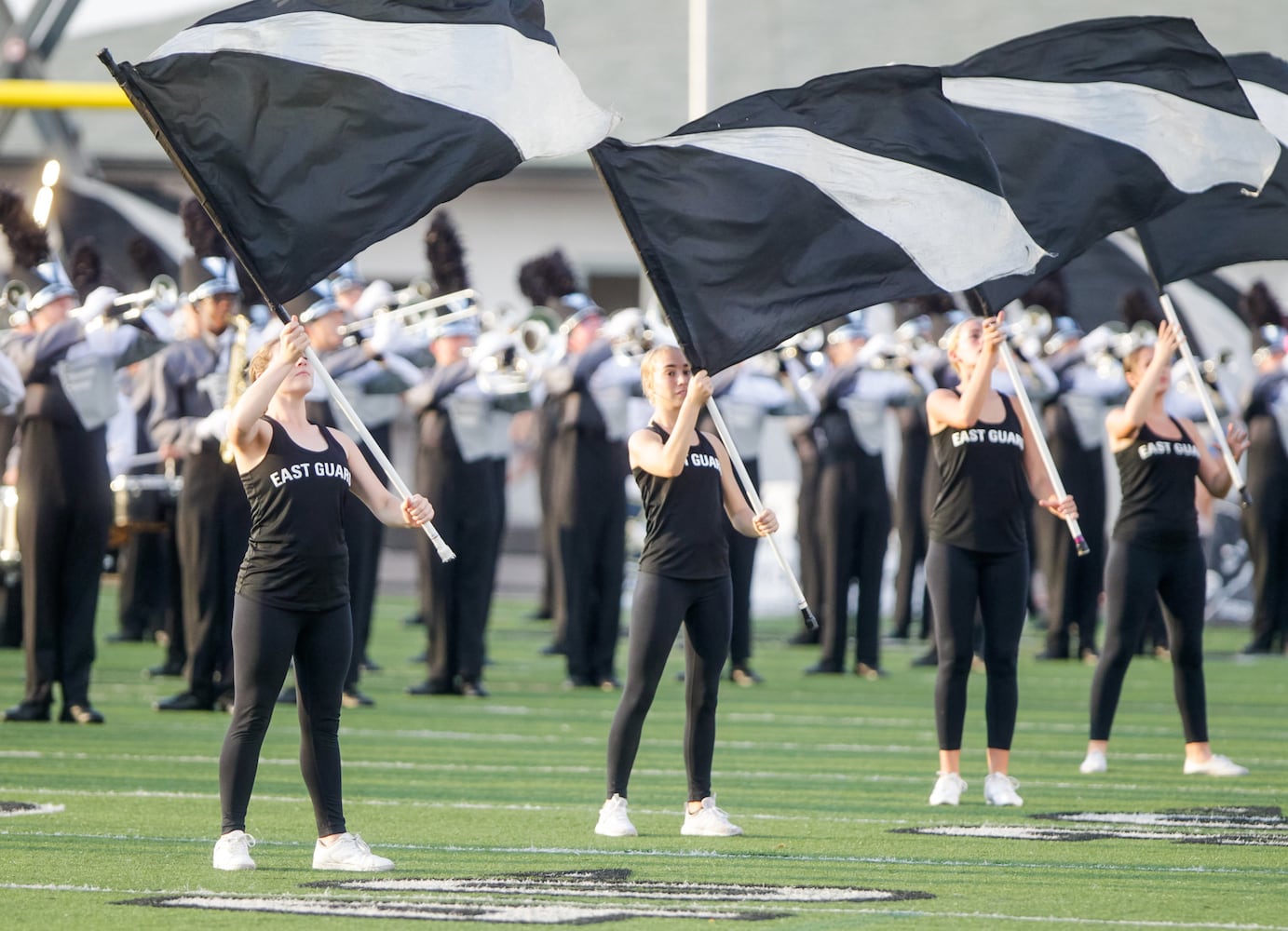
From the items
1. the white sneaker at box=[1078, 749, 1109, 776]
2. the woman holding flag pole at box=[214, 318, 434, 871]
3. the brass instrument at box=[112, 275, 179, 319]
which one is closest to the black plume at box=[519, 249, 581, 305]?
the brass instrument at box=[112, 275, 179, 319]

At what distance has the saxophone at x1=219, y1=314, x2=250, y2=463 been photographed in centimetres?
1258

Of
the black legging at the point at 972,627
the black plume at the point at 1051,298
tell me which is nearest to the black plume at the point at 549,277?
the black plume at the point at 1051,298

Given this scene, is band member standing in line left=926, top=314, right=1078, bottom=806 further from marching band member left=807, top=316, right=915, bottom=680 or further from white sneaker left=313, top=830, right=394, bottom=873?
marching band member left=807, top=316, right=915, bottom=680

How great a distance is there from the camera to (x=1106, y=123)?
1025cm

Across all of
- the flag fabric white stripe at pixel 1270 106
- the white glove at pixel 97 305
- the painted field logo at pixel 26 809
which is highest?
the flag fabric white stripe at pixel 1270 106

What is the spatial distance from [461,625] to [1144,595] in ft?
16.5

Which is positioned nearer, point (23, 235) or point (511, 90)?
point (511, 90)

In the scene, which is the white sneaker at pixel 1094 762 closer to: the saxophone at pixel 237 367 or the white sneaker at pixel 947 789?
the white sneaker at pixel 947 789

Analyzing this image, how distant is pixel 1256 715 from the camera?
14.2m

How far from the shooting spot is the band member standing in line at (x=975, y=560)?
32.6 ft

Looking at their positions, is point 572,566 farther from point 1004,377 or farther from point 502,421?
point 1004,377

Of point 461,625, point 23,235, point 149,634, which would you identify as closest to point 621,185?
point 23,235

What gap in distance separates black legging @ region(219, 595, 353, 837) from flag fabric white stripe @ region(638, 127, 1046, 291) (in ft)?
7.92

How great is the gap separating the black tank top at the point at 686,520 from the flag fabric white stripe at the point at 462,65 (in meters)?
1.26
